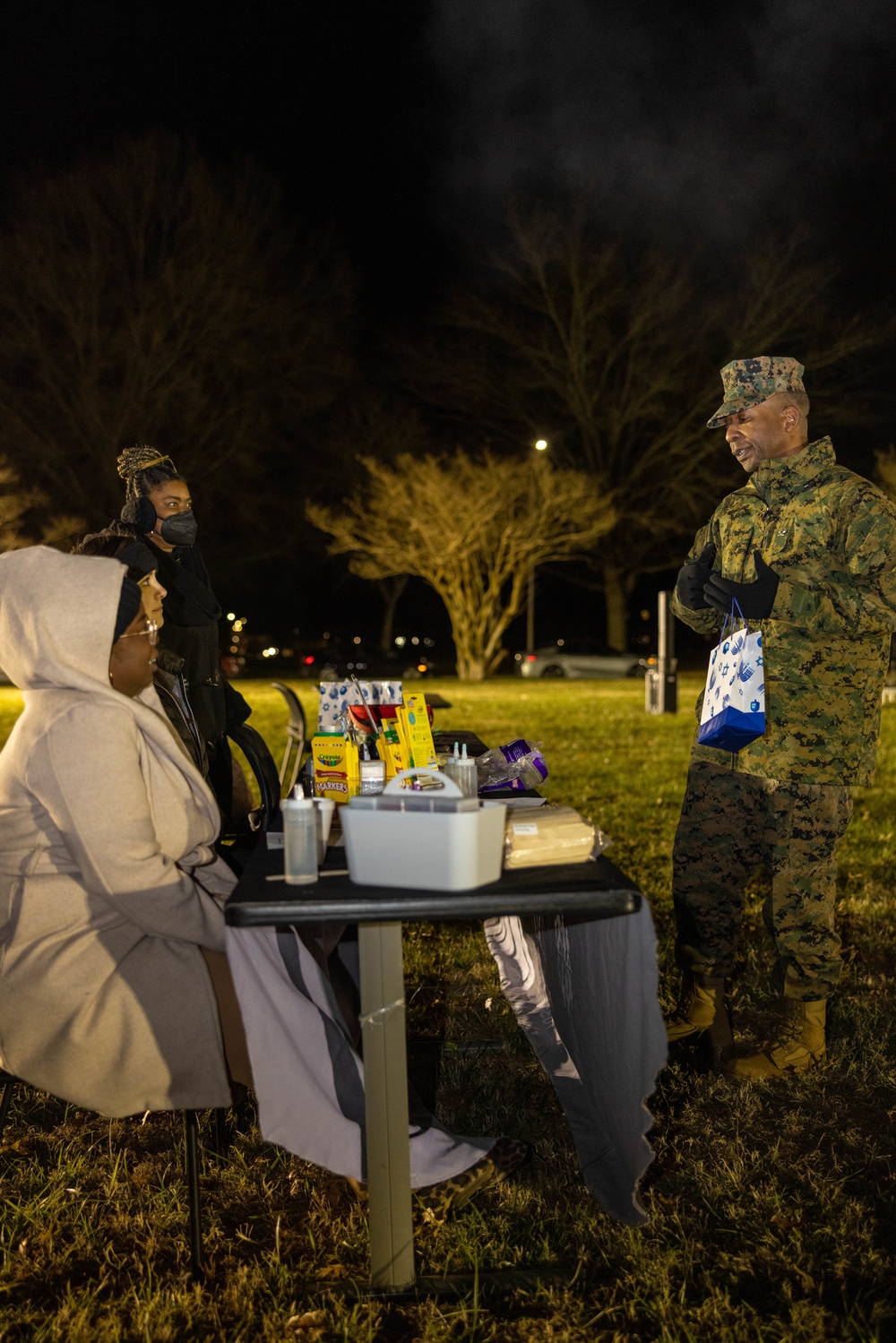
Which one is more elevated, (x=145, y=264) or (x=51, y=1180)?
(x=145, y=264)

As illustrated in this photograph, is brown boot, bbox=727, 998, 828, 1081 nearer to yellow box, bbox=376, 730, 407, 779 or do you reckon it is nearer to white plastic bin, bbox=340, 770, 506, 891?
yellow box, bbox=376, 730, 407, 779

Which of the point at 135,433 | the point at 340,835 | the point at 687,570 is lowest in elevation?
the point at 340,835

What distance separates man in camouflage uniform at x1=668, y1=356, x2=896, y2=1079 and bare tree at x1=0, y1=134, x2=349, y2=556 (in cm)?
2630

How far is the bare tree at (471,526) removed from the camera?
26.0 m

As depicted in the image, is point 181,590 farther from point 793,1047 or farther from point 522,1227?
point 793,1047

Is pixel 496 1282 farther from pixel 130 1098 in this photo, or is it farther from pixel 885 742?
pixel 885 742

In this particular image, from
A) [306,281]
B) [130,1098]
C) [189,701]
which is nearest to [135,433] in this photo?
[306,281]

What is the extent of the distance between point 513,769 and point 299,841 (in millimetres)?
1255

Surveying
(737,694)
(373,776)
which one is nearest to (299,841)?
(373,776)

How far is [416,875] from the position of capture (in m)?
2.28

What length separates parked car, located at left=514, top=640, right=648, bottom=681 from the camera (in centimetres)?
3022

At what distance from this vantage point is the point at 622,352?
3338 centimetres

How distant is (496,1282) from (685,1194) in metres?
0.65

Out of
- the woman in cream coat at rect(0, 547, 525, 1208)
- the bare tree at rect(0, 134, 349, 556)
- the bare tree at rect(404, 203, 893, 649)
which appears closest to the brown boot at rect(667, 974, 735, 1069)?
the woman in cream coat at rect(0, 547, 525, 1208)
